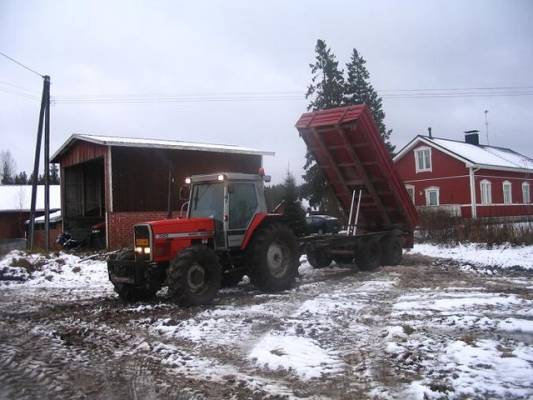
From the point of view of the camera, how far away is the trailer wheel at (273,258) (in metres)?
9.68

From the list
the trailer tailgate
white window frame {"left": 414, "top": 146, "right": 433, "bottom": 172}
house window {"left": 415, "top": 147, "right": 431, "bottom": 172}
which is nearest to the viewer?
the trailer tailgate

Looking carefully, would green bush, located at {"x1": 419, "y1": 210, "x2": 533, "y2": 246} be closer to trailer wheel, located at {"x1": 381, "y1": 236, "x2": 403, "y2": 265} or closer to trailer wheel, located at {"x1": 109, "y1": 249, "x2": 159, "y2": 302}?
trailer wheel, located at {"x1": 381, "y1": 236, "x2": 403, "y2": 265}

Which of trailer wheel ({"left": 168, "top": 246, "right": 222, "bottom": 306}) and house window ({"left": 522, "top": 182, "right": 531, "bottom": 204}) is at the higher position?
house window ({"left": 522, "top": 182, "right": 531, "bottom": 204})

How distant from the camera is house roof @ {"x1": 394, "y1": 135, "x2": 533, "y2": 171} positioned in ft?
105

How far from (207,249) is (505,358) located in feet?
16.2

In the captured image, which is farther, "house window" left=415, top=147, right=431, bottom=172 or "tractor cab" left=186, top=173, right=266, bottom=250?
"house window" left=415, top=147, right=431, bottom=172

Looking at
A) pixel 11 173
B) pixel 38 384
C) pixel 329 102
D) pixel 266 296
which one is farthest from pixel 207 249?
pixel 11 173

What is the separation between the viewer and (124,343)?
261 inches

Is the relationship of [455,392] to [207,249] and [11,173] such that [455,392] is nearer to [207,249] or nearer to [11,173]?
[207,249]

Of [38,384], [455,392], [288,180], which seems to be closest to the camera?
[455,392]

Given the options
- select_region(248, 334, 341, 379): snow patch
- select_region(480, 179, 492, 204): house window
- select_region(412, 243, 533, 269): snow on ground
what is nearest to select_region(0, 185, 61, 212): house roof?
select_region(480, 179, 492, 204): house window

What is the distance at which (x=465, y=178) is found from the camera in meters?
31.7

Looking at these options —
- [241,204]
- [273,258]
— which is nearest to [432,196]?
[273,258]

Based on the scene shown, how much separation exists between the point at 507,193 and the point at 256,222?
2918 centimetres
